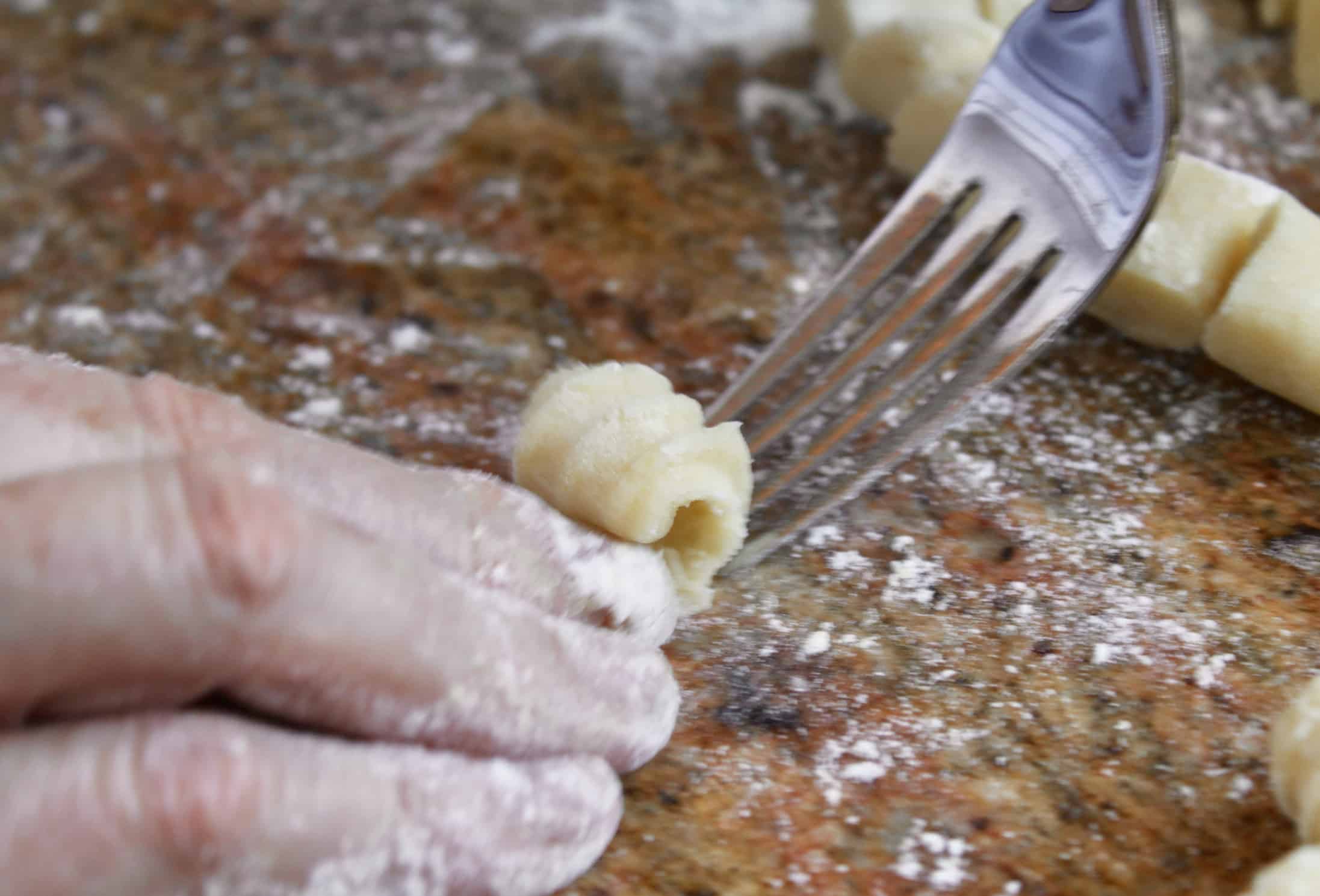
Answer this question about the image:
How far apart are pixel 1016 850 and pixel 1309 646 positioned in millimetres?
353

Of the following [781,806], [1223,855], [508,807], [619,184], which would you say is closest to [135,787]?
[508,807]

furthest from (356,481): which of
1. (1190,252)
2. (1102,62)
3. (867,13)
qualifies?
(867,13)

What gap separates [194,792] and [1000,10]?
1.52 meters

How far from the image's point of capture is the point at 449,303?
5.05 ft

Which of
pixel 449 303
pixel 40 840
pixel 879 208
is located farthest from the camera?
pixel 879 208

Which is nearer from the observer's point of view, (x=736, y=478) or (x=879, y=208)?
(x=736, y=478)

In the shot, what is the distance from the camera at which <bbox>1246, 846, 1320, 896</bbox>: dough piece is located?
771 mm

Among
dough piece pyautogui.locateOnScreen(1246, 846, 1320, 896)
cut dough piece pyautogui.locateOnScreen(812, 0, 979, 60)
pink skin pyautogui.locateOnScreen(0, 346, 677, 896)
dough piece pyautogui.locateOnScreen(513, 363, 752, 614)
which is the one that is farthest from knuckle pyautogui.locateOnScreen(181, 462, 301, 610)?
cut dough piece pyautogui.locateOnScreen(812, 0, 979, 60)

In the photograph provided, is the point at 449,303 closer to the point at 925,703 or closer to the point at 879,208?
the point at 879,208

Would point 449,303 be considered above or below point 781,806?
below

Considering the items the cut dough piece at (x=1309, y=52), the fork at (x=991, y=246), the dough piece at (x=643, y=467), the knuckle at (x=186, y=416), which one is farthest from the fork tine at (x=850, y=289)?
the cut dough piece at (x=1309, y=52)

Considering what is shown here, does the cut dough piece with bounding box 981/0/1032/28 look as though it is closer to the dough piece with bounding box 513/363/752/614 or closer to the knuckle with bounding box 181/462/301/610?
the dough piece with bounding box 513/363/752/614

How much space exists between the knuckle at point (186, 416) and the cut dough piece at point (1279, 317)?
1.00 metres

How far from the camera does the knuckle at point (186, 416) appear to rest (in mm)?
899
